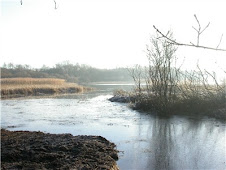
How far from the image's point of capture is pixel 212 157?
544 centimetres

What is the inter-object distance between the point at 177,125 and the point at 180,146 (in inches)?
115

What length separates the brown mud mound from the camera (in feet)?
14.0

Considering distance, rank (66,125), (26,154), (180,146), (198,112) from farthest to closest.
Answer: (198,112) → (66,125) → (180,146) → (26,154)

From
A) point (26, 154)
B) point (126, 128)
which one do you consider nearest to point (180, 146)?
point (126, 128)

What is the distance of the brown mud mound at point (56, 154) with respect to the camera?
4.28 m

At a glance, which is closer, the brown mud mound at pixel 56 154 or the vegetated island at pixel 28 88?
the brown mud mound at pixel 56 154

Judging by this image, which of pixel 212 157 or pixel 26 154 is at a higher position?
pixel 26 154

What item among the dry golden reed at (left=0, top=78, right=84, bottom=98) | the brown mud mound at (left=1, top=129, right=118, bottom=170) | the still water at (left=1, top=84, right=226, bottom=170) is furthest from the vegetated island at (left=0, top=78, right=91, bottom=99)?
the brown mud mound at (left=1, top=129, right=118, bottom=170)

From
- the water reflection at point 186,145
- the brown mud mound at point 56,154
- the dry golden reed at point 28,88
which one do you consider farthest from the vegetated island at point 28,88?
the brown mud mound at point 56,154

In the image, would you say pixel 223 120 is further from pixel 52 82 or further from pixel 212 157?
pixel 52 82

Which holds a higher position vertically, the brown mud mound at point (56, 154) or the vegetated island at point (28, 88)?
the vegetated island at point (28, 88)

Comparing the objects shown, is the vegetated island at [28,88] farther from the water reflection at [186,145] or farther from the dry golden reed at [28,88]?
the water reflection at [186,145]

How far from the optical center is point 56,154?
4.75 metres

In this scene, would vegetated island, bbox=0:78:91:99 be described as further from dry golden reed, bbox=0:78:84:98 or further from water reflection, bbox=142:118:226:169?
water reflection, bbox=142:118:226:169
